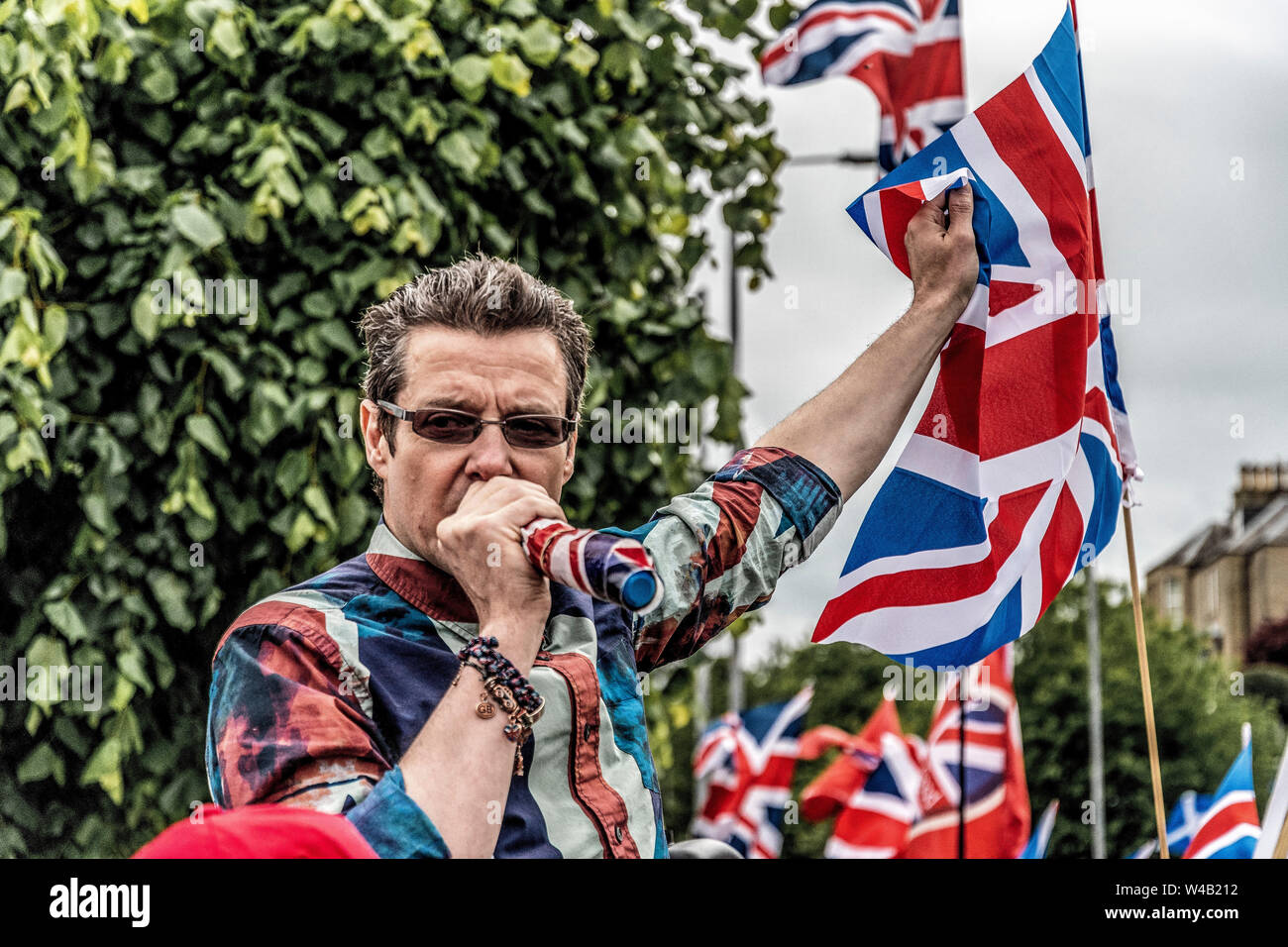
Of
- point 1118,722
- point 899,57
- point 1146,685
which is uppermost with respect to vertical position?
point 899,57

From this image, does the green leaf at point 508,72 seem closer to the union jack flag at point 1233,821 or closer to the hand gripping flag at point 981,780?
the union jack flag at point 1233,821

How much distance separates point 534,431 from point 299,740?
0.48 m

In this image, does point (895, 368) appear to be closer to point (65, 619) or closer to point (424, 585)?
point (424, 585)

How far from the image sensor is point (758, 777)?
905 cm

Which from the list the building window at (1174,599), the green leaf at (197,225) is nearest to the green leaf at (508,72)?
the green leaf at (197,225)

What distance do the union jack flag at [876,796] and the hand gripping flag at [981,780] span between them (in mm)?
457

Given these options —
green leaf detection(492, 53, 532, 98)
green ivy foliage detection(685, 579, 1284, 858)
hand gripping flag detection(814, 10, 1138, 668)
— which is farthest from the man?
green ivy foliage detection(685, 579, 1284, 858)

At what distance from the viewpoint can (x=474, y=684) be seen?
4.54 ft

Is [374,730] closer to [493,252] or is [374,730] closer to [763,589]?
[763,589]

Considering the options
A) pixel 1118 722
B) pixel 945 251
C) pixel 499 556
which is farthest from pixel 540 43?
pixel 1118 722

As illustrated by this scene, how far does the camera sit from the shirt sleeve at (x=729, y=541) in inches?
74.1

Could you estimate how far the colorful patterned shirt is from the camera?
4.55 ft

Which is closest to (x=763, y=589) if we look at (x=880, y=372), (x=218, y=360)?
(x=880, y=372)

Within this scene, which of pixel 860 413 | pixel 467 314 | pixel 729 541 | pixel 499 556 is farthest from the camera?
pixel 860 413
